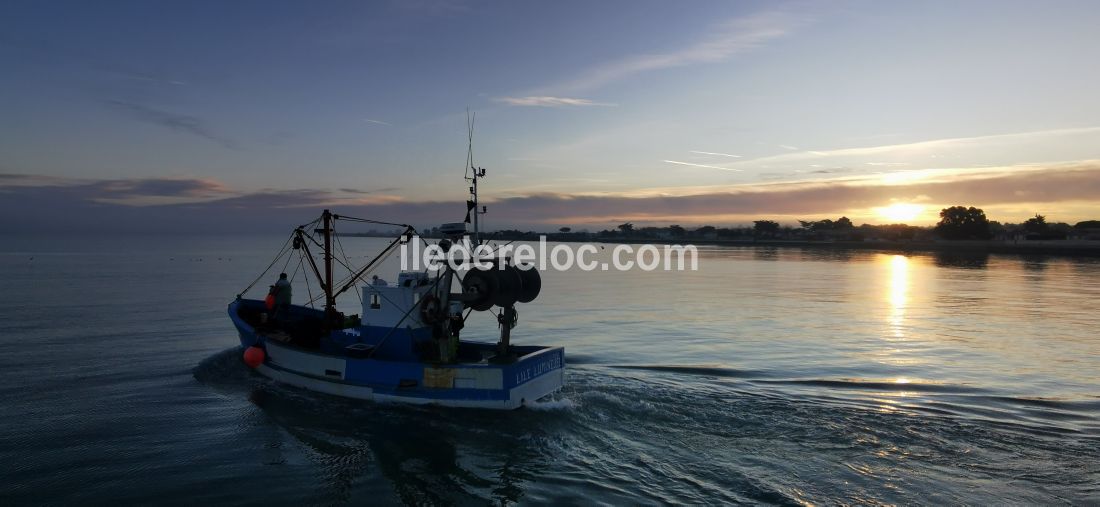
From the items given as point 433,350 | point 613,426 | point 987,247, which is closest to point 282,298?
point 433,350

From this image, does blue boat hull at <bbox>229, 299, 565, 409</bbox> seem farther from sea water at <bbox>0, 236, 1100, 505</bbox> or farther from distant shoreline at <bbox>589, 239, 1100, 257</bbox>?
distant shoreline at <bbox>589, 239, 1100, 257</bbox>

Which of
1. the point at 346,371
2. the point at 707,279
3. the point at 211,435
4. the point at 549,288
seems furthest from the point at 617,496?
the point at 707,279

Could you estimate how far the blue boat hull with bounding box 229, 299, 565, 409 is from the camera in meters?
13.2

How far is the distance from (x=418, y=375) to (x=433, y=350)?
36.2 inches

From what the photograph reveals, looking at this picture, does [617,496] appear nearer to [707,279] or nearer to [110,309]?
[110,309]

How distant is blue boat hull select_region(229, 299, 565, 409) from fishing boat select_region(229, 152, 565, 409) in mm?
23

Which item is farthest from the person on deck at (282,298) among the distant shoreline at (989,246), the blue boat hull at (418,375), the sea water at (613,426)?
the distant shoreline at (989,246)

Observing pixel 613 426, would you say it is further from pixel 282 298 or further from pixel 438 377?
pixel 282 298

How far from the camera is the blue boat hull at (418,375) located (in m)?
13.2

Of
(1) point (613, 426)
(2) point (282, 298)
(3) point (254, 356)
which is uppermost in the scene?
(2) point (282, 298)

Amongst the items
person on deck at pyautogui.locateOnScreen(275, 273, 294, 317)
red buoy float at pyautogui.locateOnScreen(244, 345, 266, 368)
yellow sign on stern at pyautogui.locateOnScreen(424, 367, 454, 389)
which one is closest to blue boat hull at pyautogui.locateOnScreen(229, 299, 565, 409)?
yellow sign on stern at pyautogui.locateOnScreen(424, 367, 454, 389)

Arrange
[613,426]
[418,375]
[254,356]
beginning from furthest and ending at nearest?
[254,356]
[418,375]
[613,426]

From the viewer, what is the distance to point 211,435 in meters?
12.9

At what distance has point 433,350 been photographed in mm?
14609
